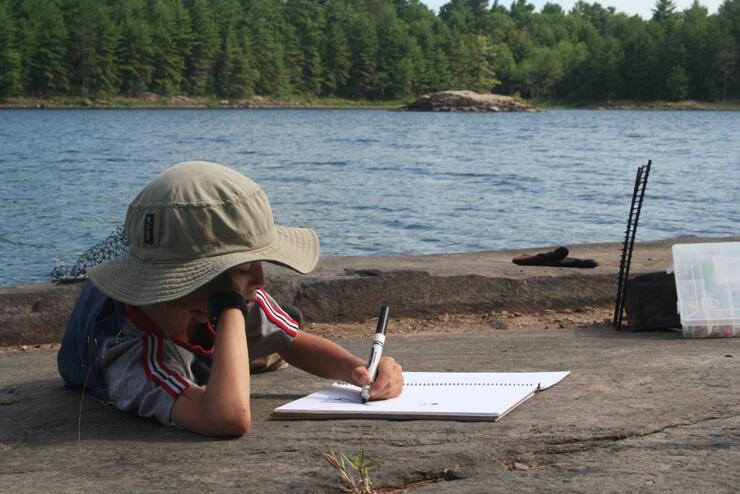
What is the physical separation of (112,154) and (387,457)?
110 ft

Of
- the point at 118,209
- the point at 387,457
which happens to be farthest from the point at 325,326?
the point at 118,209

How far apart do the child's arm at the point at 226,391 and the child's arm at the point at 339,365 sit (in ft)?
1.66

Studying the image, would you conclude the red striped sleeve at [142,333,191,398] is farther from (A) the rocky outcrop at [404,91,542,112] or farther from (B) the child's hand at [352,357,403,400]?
(A) the rocky outcrop at [404,91,542,112]

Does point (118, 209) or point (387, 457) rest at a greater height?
point (387, 457)

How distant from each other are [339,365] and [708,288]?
253 cm

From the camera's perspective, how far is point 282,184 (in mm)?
24203

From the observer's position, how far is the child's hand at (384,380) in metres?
3.48

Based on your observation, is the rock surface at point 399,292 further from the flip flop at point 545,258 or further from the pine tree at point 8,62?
the pine tree at point 8,62

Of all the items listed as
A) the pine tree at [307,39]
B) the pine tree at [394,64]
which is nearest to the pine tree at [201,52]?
the pine tree at [307,39]

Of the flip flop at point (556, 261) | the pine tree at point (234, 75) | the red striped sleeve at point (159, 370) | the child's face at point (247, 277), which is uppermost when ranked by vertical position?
the child's face at point (247, 277)

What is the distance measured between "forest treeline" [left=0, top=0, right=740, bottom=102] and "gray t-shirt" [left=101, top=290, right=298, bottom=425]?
305ft

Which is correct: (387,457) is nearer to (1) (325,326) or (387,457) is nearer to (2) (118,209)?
(1) (325,326)

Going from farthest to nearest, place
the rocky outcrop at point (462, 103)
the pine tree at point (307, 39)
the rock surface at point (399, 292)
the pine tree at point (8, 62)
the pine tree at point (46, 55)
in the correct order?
the pine tree at point (307, 39), the rocky outcrop at point (462, 103), the pine tree at point (46, 55), the pine tree at point (8, 62), the rock surface at point (399, 292)

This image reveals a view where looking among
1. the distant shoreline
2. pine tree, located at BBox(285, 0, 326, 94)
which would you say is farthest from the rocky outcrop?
pine tree, located at BBox(285, 0, 326, 94)
